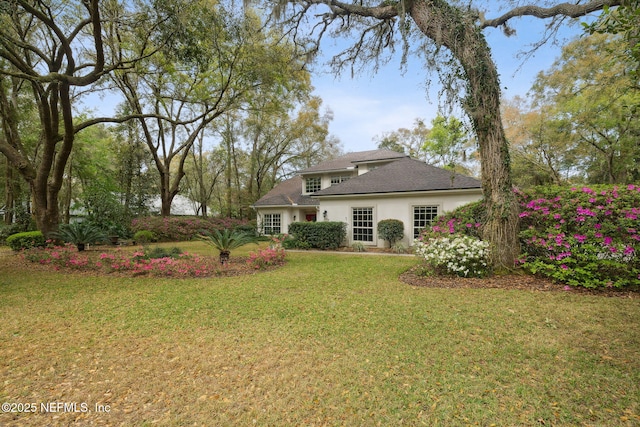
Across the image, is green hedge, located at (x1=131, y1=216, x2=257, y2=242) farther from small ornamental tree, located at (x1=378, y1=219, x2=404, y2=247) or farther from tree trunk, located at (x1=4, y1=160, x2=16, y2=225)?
small ornamental tree, located at (x1=378, y1=219, x2=404, y2=247)

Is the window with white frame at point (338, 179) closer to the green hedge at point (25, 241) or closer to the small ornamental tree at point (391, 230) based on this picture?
the small ornamental tree at point (391, 230)

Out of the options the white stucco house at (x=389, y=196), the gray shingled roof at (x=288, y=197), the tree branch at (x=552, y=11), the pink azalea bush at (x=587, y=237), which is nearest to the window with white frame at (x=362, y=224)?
the white stucco house at (x=389, y=196)

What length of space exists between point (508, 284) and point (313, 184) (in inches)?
597

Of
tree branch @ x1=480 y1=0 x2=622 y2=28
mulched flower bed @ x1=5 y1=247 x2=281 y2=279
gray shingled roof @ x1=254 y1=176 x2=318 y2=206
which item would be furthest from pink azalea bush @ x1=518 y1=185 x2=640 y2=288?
gray shingled roof @ x1=254 y1=176 x2=318 y2=206

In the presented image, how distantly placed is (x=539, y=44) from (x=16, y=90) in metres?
22.3

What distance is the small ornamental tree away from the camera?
12.4 metres

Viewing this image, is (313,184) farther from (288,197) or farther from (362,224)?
(362,224)

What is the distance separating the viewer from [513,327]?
3812mm

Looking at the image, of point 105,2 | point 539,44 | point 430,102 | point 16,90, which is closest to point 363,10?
point 430,102

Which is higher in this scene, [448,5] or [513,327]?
[448,5]

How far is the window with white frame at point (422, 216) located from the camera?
1211 centimetres

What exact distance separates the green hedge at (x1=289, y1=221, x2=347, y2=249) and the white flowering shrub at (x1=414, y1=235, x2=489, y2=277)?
263 inches

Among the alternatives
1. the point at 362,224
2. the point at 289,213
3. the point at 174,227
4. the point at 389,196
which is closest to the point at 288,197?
the point at 289,213

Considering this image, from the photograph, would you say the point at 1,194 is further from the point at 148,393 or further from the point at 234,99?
the point at 148,393
